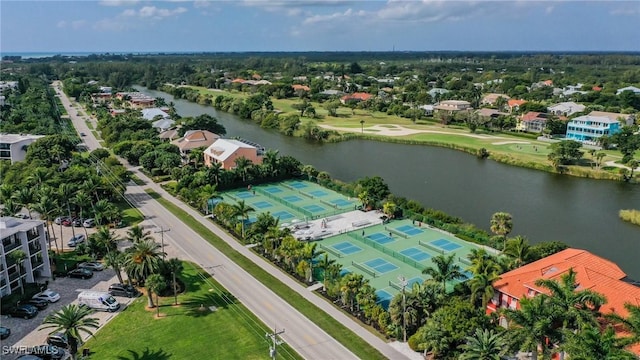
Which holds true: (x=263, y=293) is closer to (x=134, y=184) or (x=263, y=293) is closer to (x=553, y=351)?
(x=553, y=351)

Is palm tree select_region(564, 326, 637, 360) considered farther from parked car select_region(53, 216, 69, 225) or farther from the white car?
parked car select_region(53, 216, 69, 225)

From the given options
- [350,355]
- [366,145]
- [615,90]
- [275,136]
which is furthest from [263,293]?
[615,90]

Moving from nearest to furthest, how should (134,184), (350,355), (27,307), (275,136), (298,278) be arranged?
(350,355) → (27,307) → (298,278) → (134,184) → (275,136)

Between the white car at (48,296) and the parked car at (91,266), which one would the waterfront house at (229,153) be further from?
the white car at (48,296)

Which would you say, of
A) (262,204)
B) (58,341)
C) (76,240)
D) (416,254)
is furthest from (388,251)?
(76,240)

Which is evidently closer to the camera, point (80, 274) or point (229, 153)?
point (80, 274)

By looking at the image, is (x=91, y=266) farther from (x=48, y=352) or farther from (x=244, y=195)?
(x=244, y=195)
